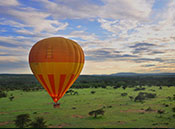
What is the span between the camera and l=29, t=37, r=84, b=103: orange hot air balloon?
22.3 m

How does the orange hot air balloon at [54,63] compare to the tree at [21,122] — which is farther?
the orange hot air balloon at [54,63]

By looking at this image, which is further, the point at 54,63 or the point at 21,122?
the point at 21,122

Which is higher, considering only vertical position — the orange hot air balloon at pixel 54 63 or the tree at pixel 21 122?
the orange hot air balloon at pixel 54 63

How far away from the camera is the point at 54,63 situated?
22.3 metres

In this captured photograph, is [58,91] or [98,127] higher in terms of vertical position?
[58,91]

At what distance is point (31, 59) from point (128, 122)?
1440cm

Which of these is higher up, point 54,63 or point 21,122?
point 54,63

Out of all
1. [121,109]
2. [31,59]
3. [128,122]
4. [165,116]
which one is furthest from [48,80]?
[165,116]

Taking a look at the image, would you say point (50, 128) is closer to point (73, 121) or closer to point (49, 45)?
point (73, 121)

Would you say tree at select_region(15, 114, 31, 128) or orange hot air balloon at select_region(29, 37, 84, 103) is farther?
orange hot air balloon at select_region(29, 37, 84, 103)

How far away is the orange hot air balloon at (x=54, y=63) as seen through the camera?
2234 centimetres

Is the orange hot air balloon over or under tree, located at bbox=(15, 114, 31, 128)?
over

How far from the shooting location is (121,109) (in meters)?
31.2

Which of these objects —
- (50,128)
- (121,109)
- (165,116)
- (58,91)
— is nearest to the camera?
(50,128)
